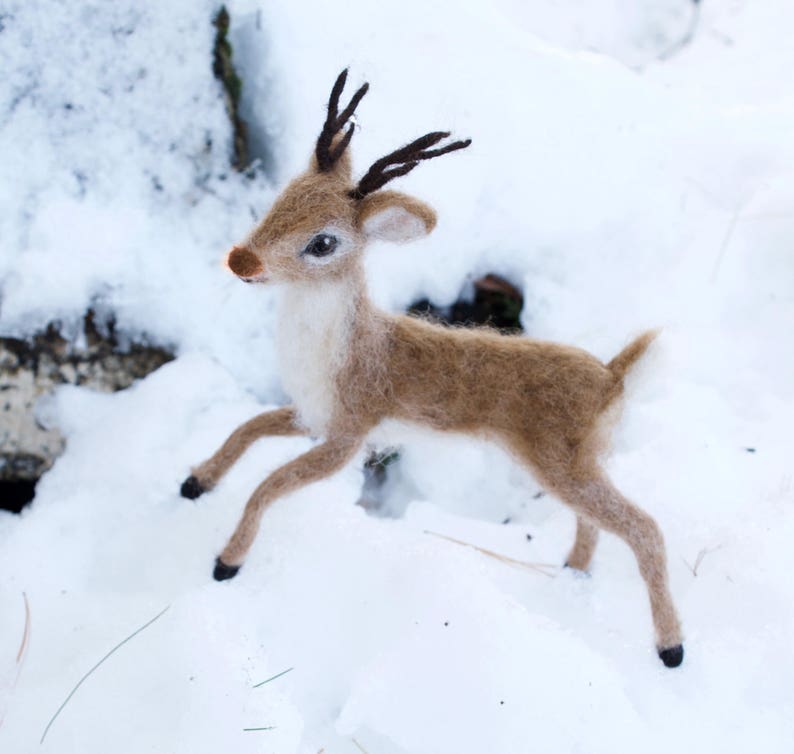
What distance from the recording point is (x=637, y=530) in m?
1.24

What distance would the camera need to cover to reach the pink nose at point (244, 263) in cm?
108

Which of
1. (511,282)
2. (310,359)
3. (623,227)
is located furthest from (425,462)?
(623,227)

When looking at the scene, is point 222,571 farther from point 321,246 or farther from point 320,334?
point 321,246

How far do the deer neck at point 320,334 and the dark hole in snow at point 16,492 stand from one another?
68cm

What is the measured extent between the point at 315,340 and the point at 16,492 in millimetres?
788

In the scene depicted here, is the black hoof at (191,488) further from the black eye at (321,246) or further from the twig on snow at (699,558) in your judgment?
the twig on snow at (699,558)

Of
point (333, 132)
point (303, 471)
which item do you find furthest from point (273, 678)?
point (333, 132)

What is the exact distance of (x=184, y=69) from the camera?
1693 millimetres

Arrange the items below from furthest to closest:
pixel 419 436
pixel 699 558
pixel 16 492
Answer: pixel 16 492
pixel 699 558
pixel 419 436

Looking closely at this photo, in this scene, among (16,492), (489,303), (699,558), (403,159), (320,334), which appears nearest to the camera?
(403,159)

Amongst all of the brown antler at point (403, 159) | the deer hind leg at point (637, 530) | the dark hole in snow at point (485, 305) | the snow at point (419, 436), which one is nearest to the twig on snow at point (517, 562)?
the snow at point (419, 436)

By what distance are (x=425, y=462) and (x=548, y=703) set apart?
0.63 meters

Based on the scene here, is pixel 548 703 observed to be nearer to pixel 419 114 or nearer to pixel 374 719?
pixel 374 719

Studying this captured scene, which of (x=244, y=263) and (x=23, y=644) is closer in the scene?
(x=244, y=263)
